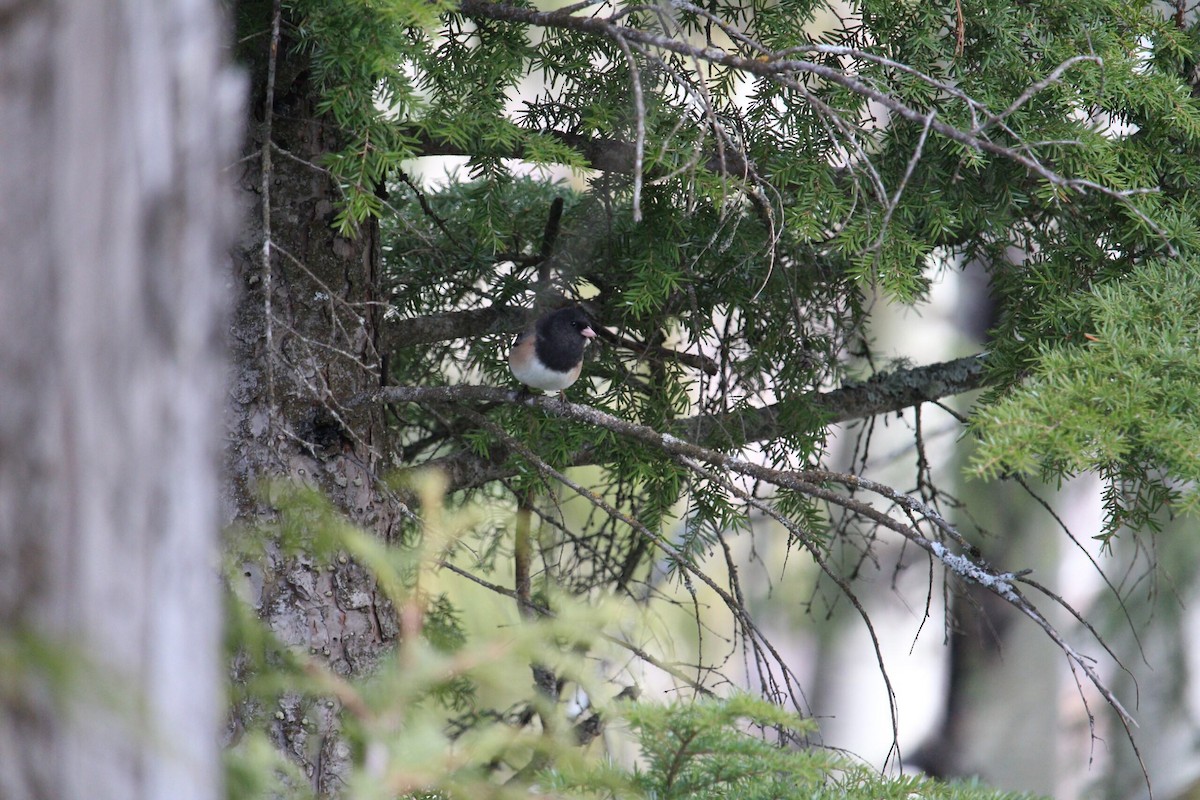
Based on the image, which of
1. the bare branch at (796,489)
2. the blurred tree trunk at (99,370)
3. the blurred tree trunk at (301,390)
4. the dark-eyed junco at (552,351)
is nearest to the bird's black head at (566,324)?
the dark-eyed junco at (552,351)

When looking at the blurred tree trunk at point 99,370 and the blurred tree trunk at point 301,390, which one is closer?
the blurred tree trunk at point 99,370

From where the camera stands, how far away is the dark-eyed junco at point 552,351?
226cm

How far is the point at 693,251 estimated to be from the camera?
7.06 feet

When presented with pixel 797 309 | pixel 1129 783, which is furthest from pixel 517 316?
pixel 1129 783

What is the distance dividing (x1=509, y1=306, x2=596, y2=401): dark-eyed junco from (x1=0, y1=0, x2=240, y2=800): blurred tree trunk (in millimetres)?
1571

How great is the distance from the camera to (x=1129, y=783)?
5094mm

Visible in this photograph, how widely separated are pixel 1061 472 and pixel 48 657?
1395 mm

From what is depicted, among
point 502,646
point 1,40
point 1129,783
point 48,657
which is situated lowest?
point 48,657

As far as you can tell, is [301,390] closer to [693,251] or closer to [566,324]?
[566,324]

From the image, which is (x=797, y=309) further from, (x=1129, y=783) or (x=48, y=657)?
(x=1129, y=783)

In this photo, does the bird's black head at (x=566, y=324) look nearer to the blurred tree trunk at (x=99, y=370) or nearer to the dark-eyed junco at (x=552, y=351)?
the dark-eyed junco at (x=552, y=351)

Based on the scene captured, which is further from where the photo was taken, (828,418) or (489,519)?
(489,519)

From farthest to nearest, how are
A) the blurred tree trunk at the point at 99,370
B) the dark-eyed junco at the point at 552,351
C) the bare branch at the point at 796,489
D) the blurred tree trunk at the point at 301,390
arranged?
the dark-eyed junco at the point at 552,351, the blurred tree trunk at the point at 301,390, the bare branch at the point at 796,489, the blurred tree trunk at the point at 99,370

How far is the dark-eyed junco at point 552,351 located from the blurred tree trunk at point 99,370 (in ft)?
5.16
